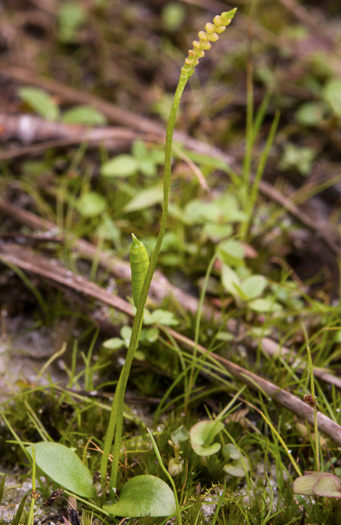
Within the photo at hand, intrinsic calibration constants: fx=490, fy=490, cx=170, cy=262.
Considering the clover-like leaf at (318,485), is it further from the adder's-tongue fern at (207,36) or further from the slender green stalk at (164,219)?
the adder's-tongue fern at (207,36)

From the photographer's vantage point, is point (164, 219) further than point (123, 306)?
No

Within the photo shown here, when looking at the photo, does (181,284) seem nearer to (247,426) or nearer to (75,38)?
(247,426)

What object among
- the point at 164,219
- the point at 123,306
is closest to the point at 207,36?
the point at 164,219

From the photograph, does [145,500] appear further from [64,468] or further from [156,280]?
[156,280]

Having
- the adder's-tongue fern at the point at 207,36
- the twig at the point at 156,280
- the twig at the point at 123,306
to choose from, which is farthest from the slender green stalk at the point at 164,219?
the twig at the point at 156,280

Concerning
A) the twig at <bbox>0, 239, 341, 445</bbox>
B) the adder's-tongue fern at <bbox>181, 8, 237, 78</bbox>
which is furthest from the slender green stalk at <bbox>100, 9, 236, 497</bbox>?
the twig at <bbox>0, 239, 341, 445</bbox>

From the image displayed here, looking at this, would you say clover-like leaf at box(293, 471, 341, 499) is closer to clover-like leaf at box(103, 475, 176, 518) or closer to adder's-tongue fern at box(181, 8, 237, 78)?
clover-like leaf at box(103, 475, 176, 518)
